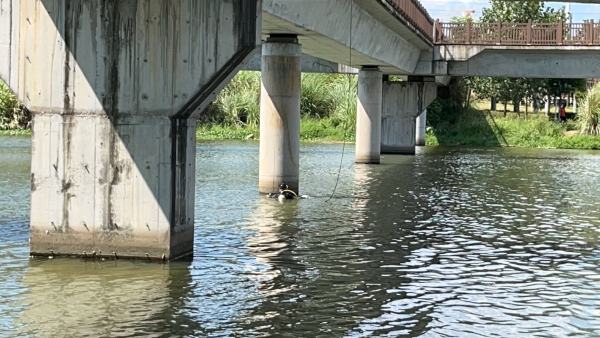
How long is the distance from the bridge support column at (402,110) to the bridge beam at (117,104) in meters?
34.5

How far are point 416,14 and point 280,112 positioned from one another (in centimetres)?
1370

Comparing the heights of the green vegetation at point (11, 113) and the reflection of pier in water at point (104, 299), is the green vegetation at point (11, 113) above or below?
above

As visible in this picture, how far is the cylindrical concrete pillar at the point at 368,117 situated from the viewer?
39969 mm

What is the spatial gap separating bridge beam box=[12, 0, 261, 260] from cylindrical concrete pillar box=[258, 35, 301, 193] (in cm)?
987

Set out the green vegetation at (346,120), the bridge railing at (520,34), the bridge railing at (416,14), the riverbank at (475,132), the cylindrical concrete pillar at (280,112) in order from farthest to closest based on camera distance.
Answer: the green vegetation at (346,120) < the riverbank at (475,132) < the bridge railing at (520,34) < the bridge railing at (416,14) < the cylindrical concrete pillar at (280,112)

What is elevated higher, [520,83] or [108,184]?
[520,83]

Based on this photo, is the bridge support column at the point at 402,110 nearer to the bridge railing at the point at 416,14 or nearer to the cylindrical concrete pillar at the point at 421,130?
the bridge railing at the point at 416,14

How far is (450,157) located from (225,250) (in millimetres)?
32684

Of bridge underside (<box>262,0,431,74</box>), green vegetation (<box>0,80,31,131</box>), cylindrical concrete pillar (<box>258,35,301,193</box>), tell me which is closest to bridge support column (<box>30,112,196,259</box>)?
bridge underside (<box>262,0,431,74</box>)

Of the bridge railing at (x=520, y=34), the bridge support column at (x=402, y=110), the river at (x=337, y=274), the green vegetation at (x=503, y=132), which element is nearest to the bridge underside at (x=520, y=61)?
the bridge railing at (x=520, y=34)

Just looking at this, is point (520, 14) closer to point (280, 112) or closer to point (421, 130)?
point (421, 130)

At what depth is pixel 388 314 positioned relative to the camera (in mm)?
11492

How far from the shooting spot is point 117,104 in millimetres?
14125

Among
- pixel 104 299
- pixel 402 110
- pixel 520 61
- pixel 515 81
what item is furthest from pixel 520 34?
pixel 104 299
